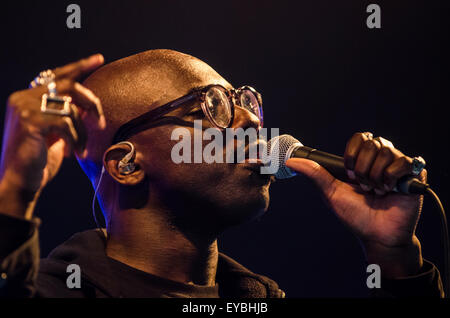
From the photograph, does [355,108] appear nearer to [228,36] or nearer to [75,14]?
[228,36]

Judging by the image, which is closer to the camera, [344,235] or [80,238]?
[80,238]

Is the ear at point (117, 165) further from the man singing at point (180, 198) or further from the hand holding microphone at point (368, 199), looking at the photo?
the hand holding microphone at point (368, 199)

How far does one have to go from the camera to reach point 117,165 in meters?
2.52

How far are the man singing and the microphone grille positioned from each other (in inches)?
3.0

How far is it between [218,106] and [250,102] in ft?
0.97

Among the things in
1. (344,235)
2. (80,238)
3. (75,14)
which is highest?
(75,14)

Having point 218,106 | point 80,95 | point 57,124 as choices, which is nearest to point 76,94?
point 80,95

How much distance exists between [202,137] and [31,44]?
5.28 ft

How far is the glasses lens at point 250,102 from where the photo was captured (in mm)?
2707

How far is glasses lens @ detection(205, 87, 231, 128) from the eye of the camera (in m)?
2.50

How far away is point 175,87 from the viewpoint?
2.58 m

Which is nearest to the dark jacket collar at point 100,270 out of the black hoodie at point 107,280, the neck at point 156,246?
the black hoodie at point 107,280

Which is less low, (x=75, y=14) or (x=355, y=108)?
(x=75, y=14)
